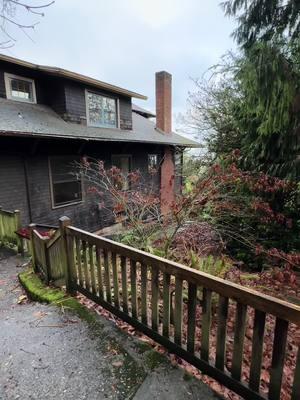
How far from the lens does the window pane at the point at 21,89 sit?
25.6ft

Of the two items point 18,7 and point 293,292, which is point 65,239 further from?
point 293,292

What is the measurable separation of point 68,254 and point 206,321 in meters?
2.00

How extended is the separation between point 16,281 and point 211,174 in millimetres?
4008

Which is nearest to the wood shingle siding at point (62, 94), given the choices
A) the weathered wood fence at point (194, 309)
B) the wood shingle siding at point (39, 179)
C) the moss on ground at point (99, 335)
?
the wood shingle siding at point (39, 179)

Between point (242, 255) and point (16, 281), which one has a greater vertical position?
point (16, 281)

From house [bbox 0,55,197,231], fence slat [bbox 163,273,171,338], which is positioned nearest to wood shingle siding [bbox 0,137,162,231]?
house [bbox 0,55,197,231]

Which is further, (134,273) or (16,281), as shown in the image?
(16,281)

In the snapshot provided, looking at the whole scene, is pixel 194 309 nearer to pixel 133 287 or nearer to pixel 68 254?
pixel 133 287

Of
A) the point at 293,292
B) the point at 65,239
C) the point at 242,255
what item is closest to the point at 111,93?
the point at 242,255

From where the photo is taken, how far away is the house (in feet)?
21.5

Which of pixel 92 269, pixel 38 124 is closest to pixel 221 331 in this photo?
pixel 92 269

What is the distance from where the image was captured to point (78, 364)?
228 centimetres

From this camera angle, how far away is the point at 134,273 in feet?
8.03

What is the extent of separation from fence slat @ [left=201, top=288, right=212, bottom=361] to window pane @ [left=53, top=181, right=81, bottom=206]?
667 cm
